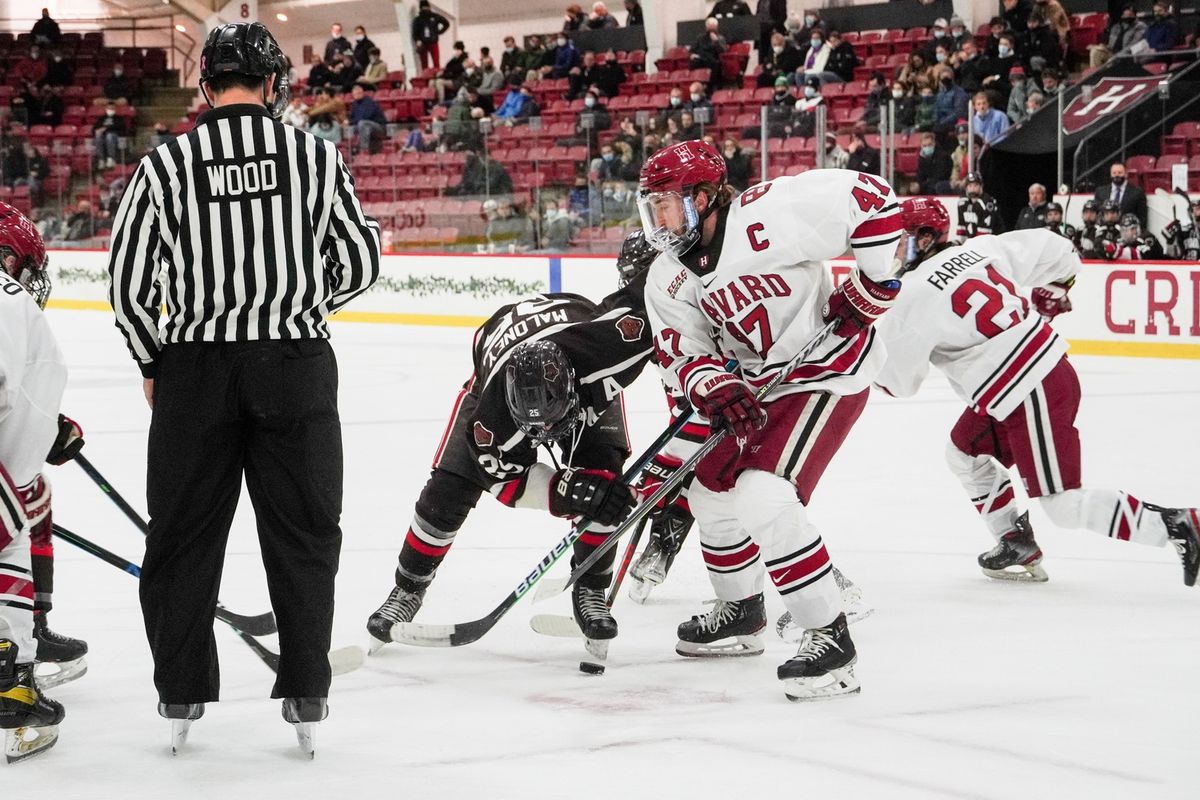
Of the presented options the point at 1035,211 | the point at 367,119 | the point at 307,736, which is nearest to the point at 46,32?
the point at 367,119

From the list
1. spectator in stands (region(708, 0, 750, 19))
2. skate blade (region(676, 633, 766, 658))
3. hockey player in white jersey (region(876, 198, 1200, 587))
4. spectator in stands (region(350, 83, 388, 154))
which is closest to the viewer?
skate blade (region(676, 633, 766, 658))

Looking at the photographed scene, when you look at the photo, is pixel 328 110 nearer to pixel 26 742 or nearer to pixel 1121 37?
pixel 1121 37

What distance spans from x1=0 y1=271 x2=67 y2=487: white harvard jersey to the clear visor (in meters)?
1.20

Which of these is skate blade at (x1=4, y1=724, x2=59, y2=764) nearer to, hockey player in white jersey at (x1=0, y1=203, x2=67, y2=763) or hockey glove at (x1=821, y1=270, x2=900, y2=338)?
hockey player in white jersey at (x1=0, y1=203, x2=67, y2=763)

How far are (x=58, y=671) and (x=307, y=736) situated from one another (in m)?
0.78

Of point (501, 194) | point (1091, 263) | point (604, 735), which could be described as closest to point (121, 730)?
point (604, 735)

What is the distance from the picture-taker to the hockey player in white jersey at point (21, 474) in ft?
8.28

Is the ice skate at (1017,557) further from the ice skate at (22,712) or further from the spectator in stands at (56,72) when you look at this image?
the spectator in stands at (56,72)

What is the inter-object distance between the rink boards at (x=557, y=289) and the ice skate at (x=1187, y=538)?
17.4ft

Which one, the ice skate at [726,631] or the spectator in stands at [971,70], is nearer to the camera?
the ice skate at [726,631]

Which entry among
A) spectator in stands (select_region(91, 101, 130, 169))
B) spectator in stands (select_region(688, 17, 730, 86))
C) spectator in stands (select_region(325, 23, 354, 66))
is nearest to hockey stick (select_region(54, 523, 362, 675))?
spectator in stands (select_region(688, 17, 730, 86))

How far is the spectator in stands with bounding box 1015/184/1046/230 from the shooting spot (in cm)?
968

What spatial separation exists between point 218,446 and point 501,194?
9705 mm

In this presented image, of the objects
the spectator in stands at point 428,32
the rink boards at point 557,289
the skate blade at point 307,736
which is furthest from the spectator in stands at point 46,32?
the skate blade at point 307,736
